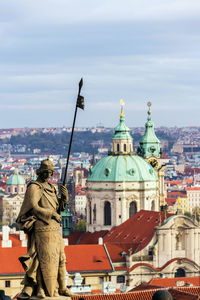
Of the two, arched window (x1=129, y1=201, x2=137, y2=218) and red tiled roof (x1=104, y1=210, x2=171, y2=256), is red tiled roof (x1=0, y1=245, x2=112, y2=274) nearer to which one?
red tiled roof (x1=104, y1=210, x2=171, y2=256)

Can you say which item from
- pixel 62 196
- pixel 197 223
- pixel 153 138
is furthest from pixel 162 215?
pixel 62 196

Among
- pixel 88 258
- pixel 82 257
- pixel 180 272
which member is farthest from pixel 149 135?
pixel 88 258

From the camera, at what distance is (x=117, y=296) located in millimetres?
36188

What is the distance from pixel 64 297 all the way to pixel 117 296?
77.5 feet

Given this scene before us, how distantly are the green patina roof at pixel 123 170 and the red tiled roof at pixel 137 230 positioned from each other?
15.7 ft

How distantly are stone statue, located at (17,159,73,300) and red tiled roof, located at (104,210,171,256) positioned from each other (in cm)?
5560

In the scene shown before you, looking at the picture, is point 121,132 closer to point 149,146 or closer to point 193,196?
point 149,146

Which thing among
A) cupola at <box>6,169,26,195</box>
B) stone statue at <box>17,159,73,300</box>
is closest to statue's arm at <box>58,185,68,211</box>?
stone statue at <box>17,159,73,300</box>

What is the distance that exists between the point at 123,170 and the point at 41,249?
68.1 m

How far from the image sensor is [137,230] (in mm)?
72312

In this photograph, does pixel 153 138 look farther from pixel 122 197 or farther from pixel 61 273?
pixel 61 273

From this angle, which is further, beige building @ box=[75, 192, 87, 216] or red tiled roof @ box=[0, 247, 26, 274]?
beige building @ box=[75, 192, 87, 216]

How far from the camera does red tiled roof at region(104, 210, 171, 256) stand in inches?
2744

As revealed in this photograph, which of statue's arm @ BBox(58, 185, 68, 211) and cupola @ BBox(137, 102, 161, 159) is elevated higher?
cupola @ BBox(137, 102, 161, 159)
